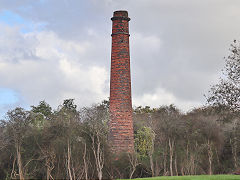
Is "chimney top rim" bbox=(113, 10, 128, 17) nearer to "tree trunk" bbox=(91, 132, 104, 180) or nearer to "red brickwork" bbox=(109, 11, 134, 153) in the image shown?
"red brickwork" bbox=(109, 11, 134, 153)

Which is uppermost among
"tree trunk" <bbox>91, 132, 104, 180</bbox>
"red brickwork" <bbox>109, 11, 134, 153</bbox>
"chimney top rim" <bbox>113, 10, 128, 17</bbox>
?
"chimney top rim" <bbox>113, 10, 128, 17</bbox>

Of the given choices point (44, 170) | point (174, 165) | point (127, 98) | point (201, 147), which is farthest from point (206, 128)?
point (44, 170)

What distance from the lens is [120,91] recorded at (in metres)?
39.3

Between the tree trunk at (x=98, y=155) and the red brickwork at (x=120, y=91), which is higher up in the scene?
the red brickwork at (x=120, y=91)

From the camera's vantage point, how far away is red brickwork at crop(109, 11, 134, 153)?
3897 cm

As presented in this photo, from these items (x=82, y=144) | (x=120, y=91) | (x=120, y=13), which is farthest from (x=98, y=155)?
(x=120, y=13)

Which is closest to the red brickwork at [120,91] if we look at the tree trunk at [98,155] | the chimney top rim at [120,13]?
the chimney top rim at [120,13]

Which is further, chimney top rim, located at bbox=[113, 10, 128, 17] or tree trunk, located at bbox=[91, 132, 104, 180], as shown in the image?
chimney top rim, located at bbox=[113, 10, 128, 17]

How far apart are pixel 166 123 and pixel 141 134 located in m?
3.67

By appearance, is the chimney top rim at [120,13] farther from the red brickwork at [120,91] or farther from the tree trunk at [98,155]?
the tree trunk at [98,155]

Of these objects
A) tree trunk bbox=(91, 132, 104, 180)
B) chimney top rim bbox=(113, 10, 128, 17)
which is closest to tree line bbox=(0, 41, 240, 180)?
tree trunk bbox=(91, 132, 104, 180)

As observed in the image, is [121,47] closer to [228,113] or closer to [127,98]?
[127,98]

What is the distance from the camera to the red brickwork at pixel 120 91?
39.0 m

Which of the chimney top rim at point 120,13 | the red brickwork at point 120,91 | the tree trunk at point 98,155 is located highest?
the chimney top rim at point 120,13
